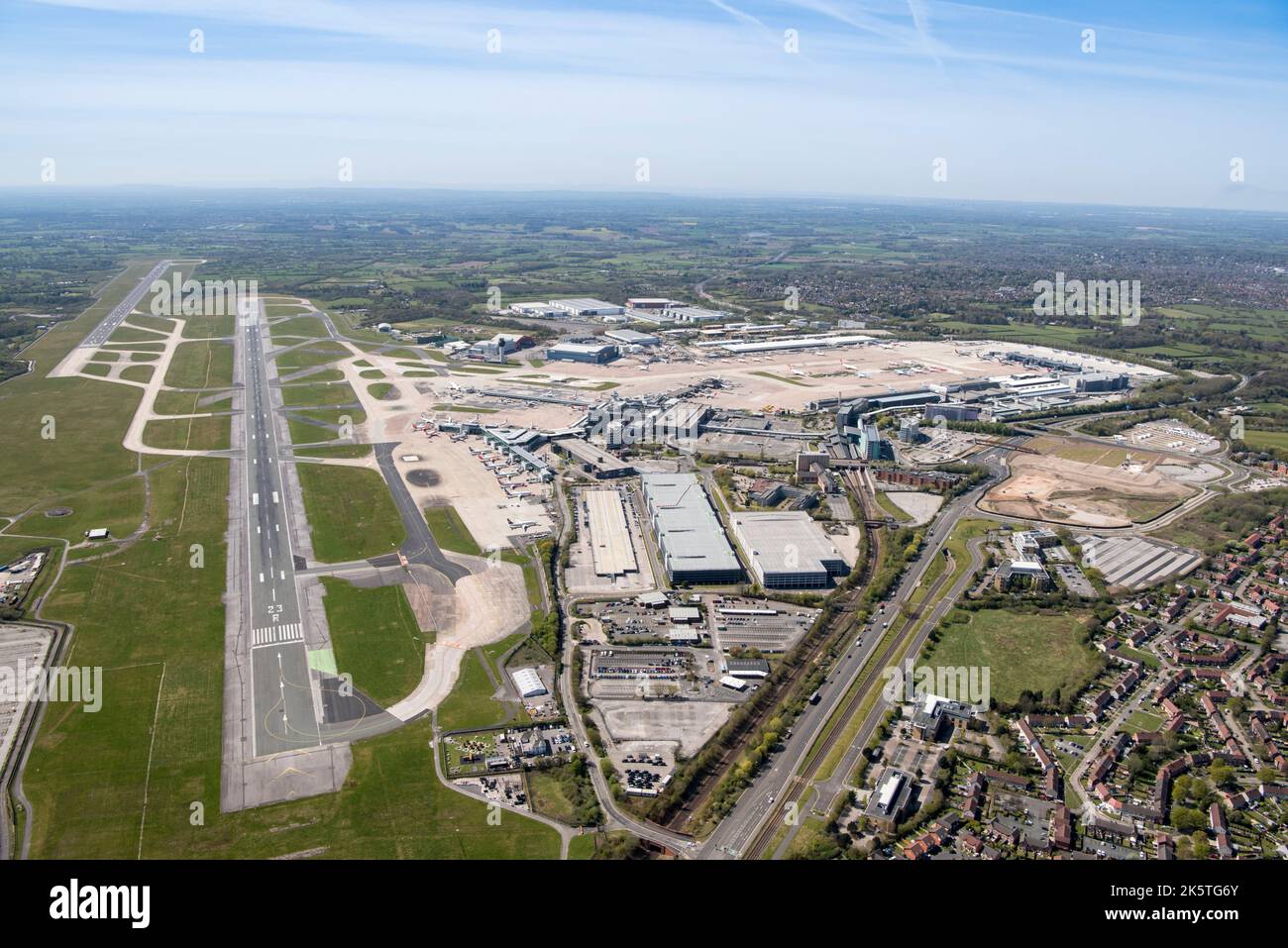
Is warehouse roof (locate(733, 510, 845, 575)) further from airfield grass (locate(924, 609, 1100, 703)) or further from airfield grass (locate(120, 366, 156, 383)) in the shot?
airfield grass (locate(120, 366, 156, 383))

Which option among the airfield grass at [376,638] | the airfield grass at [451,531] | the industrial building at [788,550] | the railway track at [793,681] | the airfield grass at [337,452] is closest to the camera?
the railway track at [793,681]

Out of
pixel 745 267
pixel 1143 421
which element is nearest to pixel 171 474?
pixel 1143 421

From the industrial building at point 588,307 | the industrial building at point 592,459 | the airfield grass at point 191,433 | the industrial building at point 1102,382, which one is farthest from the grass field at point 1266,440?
the airfield grass at point 191,433

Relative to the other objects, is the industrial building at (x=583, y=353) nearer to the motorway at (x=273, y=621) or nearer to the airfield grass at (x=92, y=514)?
the motorway at (x=273, y=621)

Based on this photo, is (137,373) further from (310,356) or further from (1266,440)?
(1266,440)

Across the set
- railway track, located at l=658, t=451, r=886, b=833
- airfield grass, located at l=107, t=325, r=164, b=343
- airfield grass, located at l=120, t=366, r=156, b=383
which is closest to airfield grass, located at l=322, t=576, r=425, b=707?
railway track, located at l=658, t=451, r=886, b=833

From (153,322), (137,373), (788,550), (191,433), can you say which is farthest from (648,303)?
(788,550)

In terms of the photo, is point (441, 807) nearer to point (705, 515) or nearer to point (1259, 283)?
point (705, 515)
